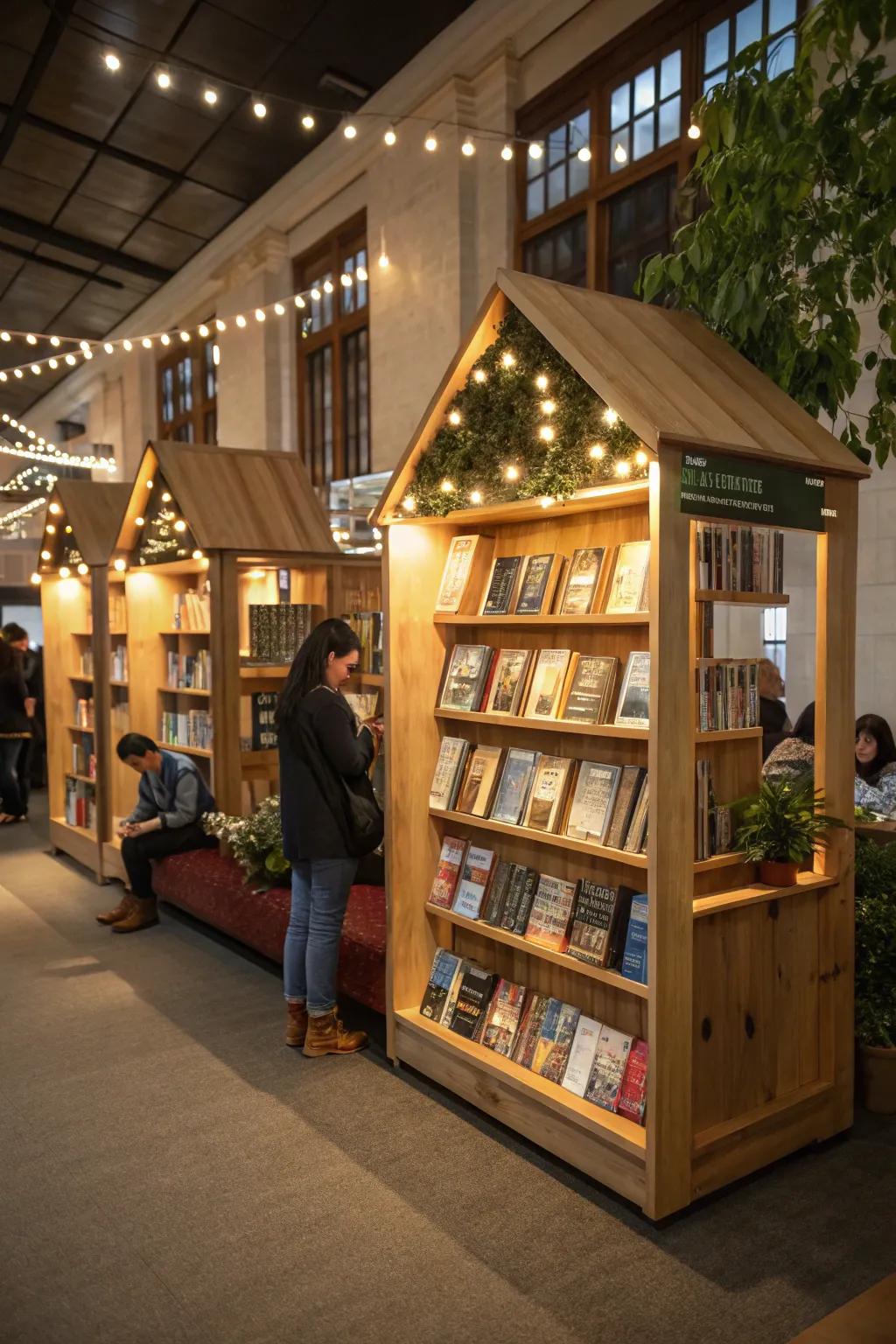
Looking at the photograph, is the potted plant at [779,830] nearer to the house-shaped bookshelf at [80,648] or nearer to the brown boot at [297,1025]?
the brown boot at [297,1025]

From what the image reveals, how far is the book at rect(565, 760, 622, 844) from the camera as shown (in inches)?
125

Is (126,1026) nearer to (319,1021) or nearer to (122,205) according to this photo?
(319,1021)

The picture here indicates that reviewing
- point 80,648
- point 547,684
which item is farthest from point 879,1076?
point 80,648

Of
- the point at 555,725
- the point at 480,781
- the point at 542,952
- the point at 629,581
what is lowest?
the point at 542,952

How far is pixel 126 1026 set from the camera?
4418 millimetres

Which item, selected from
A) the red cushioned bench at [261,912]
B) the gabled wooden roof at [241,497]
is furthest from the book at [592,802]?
the gabled wooden roof at [241,497]

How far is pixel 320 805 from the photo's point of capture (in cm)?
388

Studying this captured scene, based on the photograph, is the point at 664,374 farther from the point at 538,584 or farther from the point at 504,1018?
the point at 504,1018

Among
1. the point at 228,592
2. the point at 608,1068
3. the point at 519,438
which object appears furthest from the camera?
the point at 228,592

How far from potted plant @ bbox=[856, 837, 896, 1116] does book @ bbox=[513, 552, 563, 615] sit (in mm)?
1575

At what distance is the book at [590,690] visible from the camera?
3225mm

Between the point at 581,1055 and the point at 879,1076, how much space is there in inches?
44.1

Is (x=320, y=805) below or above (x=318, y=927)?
above

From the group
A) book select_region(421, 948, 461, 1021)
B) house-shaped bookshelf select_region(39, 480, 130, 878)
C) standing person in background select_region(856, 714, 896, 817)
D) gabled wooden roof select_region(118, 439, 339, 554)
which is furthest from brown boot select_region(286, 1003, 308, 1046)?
house-shaped bookshelf select_region(39, 480, 130, 878)
